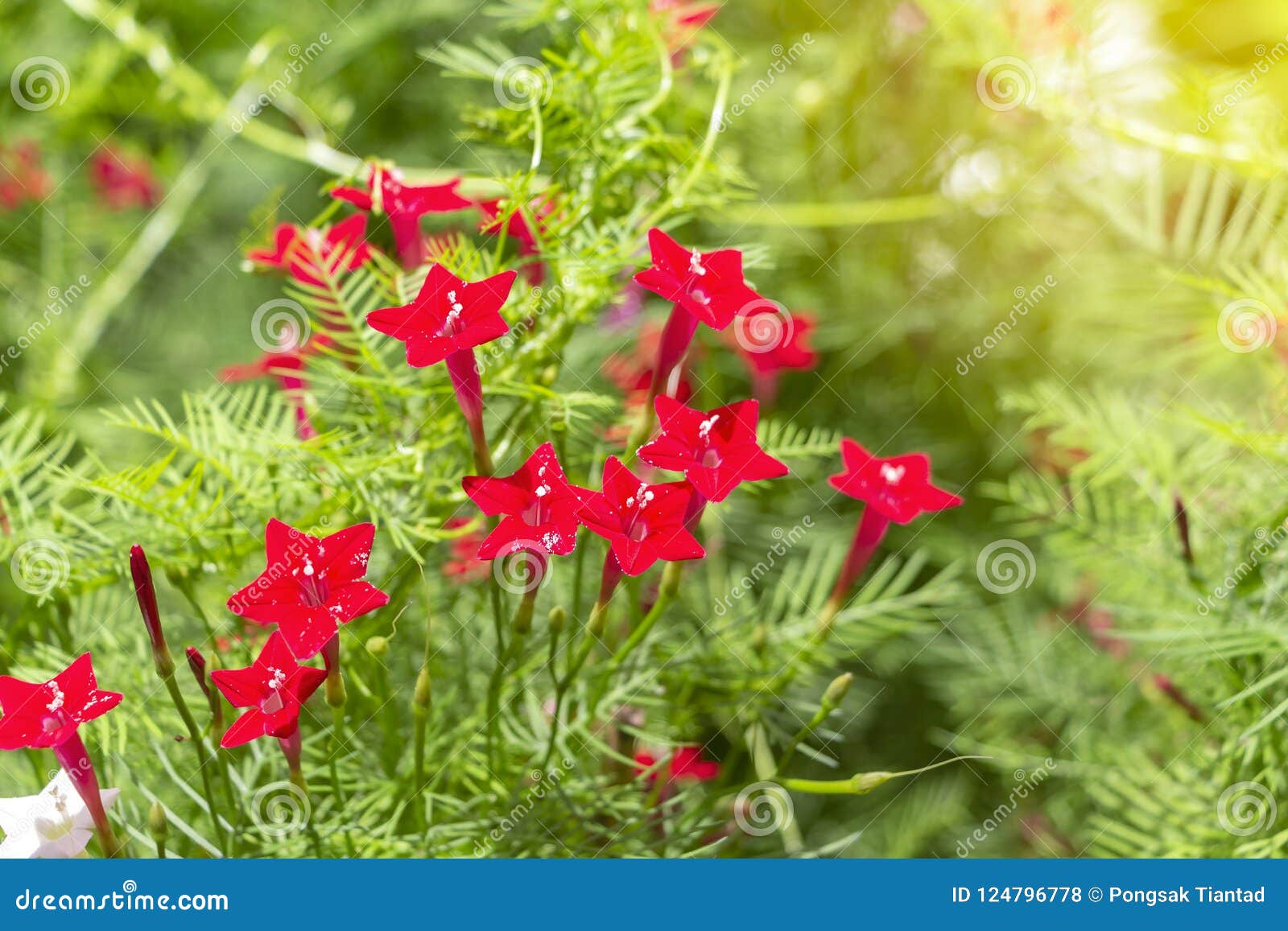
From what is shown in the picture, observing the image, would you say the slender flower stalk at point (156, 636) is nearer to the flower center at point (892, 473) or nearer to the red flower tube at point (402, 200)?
the red flower tube at point (402, 200)

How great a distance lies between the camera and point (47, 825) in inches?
17.3

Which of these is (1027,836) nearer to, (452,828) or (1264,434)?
(1264,434)

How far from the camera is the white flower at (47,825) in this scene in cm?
43

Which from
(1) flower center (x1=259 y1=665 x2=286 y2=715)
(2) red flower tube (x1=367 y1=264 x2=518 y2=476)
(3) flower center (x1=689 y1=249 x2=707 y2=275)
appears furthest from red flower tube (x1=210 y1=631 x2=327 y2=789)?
(3) flower center (x1=689 y1=249 x2=707 y2=275)

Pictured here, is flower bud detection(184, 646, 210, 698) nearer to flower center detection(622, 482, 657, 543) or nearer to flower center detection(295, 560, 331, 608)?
flower center detection(295, 560, 331, 608)

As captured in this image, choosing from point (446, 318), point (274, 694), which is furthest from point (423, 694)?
point (446, 318)

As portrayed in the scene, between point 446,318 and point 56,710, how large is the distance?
0.72 feet

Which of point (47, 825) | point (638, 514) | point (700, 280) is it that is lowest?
point (47, 825)

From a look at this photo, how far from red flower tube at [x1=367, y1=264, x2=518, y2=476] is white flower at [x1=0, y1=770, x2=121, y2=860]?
235mm

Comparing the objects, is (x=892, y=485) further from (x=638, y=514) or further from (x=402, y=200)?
(x=402, y=200)

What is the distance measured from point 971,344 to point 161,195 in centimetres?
86

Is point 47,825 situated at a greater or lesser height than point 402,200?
lesser

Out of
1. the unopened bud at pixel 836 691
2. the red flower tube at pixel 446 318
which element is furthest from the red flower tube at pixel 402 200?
the unopened bud at pixel 836 691

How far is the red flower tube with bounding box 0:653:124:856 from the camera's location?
15.7 inches
